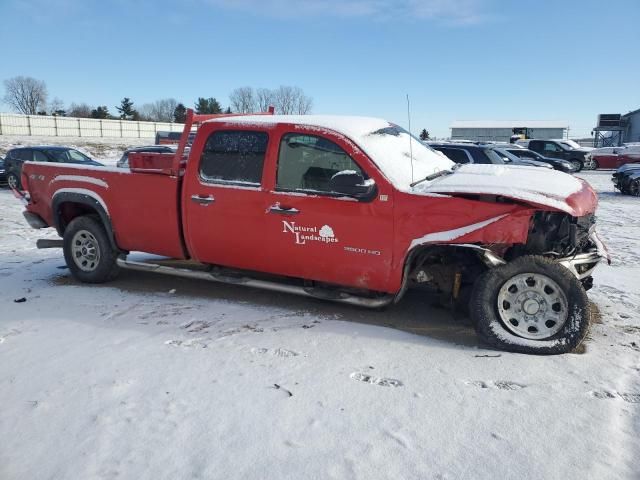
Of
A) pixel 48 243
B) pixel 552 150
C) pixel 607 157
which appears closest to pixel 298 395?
pixel 48 243

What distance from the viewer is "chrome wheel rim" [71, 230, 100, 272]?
5.46 metres

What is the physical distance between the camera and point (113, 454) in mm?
2475

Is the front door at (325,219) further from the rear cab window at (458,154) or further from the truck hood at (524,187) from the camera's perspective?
the rear cab window at (458,154)

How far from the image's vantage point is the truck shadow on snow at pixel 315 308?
4.15 m

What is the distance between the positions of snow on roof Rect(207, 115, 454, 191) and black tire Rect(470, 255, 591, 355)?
980 mm

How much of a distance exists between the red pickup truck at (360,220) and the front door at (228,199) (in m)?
0.01

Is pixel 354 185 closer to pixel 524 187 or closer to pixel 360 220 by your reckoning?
pixel 360 220

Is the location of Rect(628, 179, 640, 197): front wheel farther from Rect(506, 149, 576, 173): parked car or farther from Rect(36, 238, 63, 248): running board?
Rect(36, 238, 63, 248): running board

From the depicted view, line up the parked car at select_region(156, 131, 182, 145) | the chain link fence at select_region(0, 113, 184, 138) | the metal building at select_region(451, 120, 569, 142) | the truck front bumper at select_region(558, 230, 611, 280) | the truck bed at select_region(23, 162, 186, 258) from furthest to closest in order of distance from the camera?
the metal building at select_region(451, 120, 569, 142) → the chain link fence at select_region(0, 113, 184, 138) → the parked car at select_region(156, 131, 182, 145) → the truck bed at select_region(23, 162, 186, 258) → the truck front bumper at select_region(558, 230, 611, 280)

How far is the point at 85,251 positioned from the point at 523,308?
15.3 feet

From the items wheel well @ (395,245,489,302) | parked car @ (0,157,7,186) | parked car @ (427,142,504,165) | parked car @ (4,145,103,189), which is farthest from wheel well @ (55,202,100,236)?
parked car @ (0,157,7,186)

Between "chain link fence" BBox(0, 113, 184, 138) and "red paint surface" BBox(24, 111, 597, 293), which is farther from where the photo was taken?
"chain link fence" BBox(0, 113, 184, 138)

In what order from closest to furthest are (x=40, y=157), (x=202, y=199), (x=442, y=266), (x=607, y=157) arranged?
1. (x=442, y=266)
2. (x=202, y=199)
3. (x=40, y=157)
4. (x=607, y=157)

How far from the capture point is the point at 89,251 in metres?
5.53
